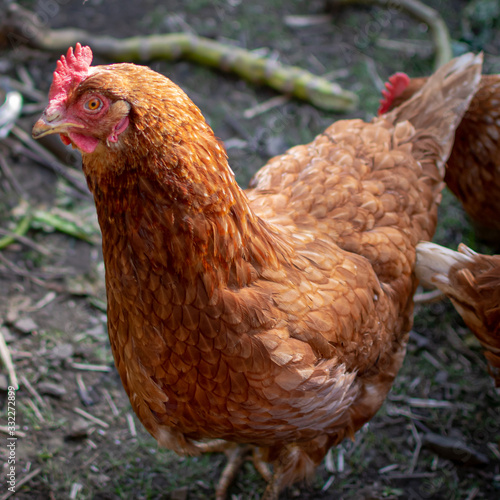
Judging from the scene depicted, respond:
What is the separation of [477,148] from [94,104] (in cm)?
247

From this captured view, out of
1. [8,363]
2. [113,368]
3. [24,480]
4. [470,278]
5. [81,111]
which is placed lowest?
[24,480]

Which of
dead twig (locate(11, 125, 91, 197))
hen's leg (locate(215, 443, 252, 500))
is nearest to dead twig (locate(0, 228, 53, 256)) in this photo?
dead twig (locate(11, 125, 91, 197))

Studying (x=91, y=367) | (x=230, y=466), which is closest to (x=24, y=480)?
(x=91, y=367)

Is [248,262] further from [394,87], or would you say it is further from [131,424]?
[394,87]

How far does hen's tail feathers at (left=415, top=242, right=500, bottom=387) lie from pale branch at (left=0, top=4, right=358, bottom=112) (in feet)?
7.60

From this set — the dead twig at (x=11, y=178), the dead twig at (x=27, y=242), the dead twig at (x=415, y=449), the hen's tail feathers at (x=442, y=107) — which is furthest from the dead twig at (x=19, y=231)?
the dead twig at (x=415, y=449)

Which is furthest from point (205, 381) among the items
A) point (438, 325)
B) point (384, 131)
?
point (438, 325)

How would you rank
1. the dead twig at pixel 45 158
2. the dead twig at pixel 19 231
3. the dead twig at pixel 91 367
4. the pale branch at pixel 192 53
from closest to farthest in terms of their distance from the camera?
the dead twig at pixel 91 367
the dead twig at pixel 19 231
the dead twig at pixel 45 158
the pale branch at pixel 192 53

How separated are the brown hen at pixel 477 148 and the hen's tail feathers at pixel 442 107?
1.31 feet

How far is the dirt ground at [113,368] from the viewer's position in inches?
Answer: 99.6

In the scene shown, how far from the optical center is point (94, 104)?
55.4 inches

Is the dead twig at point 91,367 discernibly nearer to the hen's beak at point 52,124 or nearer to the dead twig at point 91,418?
the dead twig at point 91,418

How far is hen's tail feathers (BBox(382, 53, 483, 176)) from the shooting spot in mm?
2506

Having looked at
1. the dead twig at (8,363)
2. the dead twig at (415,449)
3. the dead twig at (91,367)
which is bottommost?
the dead twig at (415,449)
